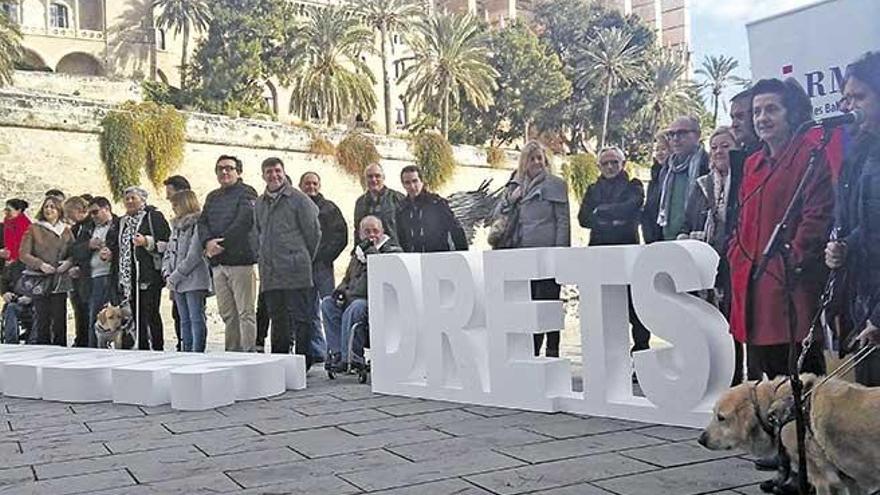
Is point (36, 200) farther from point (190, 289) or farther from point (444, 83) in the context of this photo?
point (444, 83)

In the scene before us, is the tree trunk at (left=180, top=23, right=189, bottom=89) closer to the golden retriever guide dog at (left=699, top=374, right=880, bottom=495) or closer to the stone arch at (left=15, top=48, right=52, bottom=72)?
the stone arch at (left=15, top=48, right=52, bottom=72)

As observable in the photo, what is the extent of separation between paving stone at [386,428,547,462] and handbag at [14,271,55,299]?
6449mm

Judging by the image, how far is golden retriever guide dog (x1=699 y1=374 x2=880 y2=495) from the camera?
3.10 meters

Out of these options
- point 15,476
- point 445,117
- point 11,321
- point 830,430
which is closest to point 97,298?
point 11,321

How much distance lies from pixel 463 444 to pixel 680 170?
257 cm

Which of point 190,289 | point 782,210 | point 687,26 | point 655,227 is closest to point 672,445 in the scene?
point 782,210

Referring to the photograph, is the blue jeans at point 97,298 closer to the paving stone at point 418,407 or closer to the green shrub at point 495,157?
the paving stone at point 418,407

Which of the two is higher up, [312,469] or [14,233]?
[14,233]

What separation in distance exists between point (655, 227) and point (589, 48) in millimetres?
43404

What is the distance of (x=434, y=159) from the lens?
31.5 metres

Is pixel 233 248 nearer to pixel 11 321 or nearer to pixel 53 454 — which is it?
pixel 53 454

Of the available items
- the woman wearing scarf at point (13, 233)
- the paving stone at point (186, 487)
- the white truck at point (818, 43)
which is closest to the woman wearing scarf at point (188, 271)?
the woman wearing scarf at point (13, 233)

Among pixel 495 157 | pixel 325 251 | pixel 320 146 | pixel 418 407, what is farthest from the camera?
pixel 495 157

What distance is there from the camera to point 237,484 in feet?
14.0
